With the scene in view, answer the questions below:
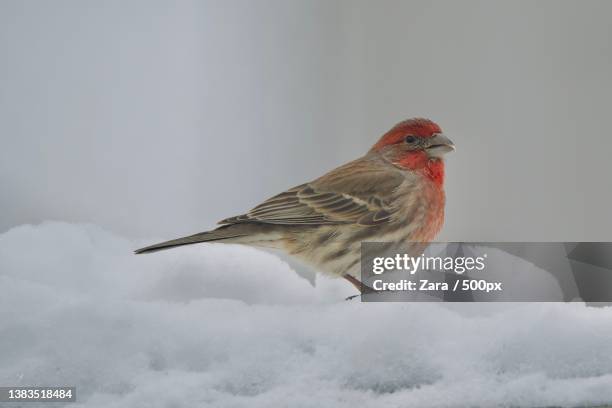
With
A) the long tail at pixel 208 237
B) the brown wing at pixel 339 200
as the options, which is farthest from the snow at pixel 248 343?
the brown wing at pixel 339 200

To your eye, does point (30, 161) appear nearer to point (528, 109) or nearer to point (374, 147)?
point (374, 147)

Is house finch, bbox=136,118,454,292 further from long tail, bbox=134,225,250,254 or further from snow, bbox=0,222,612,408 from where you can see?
snow, bbox=0,222,612,408

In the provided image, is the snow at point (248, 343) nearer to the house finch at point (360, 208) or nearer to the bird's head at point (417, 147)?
the house finch at point (360, 208)

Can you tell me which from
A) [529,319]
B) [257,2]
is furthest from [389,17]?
[529,319]

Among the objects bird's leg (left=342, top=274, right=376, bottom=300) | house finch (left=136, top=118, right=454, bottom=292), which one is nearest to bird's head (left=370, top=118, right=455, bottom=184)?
house finch (left=136, top=118, right=454, bottom=292)

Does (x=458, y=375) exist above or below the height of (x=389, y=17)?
below

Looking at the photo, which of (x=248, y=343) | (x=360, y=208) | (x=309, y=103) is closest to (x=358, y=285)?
(x=360, y=208)
